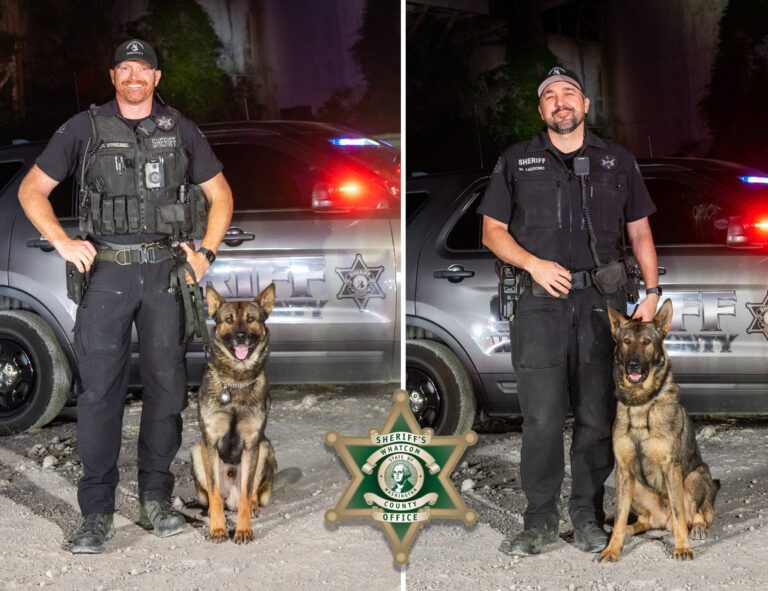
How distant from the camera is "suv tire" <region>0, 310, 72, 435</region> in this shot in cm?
488

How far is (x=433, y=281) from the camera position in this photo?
178 inches

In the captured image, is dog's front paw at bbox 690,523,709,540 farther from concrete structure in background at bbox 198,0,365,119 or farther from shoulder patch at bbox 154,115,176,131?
concrete structure in background at bbox 198,0,365,119

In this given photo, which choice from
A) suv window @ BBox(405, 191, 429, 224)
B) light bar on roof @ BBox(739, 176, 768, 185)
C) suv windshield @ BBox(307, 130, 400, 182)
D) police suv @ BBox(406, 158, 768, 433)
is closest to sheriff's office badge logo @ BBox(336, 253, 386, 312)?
police suv @ BBox(406, 158, 768, 433)

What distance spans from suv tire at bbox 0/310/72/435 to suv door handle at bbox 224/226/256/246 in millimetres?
1105

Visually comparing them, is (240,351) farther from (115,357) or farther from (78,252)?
(78,252)

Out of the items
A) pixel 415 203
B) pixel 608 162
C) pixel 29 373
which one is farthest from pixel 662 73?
pixel 29 373

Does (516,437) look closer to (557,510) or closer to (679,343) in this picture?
(679,343)

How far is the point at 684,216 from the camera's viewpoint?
4375mm

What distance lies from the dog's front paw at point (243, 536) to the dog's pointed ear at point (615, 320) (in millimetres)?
1521

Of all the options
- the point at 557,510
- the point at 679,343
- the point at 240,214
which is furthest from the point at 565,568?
the point at 240,214

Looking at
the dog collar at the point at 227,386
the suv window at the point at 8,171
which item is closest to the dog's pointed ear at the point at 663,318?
the dog collar at the point at 227,386

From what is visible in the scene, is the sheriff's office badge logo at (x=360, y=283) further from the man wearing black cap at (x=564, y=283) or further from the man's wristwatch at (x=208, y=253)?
the man wearing black cap at (x=564, y=283)

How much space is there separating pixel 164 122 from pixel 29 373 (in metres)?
2.05

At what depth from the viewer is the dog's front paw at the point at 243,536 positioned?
3.51 metres
